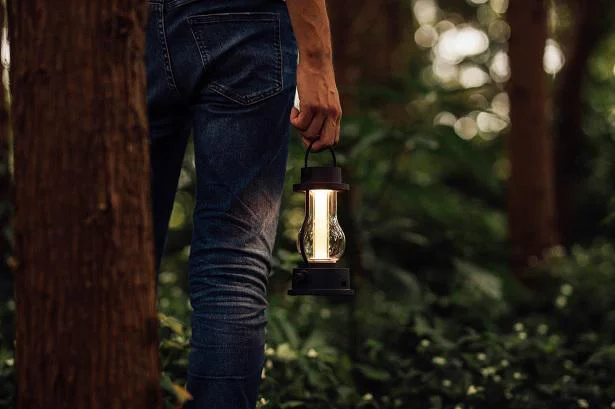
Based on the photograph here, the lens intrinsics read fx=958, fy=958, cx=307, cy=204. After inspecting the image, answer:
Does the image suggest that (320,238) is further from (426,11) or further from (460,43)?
(426,11)

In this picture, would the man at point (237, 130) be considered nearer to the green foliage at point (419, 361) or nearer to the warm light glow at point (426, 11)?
the green foliage at point (419, 361)

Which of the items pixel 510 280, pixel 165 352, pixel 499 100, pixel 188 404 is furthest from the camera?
pixel 499 100

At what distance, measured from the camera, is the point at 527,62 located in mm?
7762

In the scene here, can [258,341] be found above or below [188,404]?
above

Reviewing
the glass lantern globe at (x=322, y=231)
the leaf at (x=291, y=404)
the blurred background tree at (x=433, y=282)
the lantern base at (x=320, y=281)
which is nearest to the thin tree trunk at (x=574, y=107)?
the blurred background tree at (x=433, y=282)

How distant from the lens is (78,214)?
191cm

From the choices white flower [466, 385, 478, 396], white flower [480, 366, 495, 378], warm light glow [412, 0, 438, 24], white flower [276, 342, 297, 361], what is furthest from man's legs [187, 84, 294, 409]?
warm light glow [412, 0, 438, 24]

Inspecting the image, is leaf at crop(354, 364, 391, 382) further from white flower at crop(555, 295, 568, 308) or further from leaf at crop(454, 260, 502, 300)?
white flower at crop(555, 295, 568, 308)

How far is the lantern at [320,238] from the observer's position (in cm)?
269

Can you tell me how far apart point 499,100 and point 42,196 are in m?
20.1

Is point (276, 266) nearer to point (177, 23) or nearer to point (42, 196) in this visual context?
point (177, 23)

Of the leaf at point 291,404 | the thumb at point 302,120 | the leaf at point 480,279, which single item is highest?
the thumb at point 302,120

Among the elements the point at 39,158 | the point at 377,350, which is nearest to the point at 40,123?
the point at 39,158

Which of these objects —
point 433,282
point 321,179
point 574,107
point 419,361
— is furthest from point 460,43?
point 321,179
